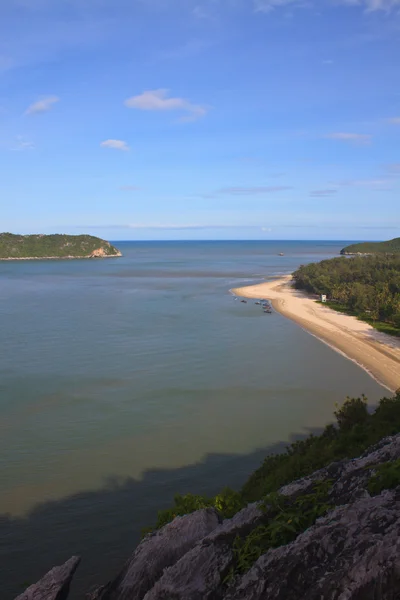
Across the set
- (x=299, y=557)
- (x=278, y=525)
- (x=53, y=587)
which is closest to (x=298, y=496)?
(x=278, y=525)

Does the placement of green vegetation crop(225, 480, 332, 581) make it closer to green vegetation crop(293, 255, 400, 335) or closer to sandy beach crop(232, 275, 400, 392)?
sandy beach crop(232, 275, 400, 392)

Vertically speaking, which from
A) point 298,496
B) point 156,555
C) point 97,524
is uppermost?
point 298,496

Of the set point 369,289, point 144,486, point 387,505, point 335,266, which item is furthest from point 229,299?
point 387,505

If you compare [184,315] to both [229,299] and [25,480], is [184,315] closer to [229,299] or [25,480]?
[229,299]

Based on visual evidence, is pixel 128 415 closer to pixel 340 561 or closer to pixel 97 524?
pixel 97 524

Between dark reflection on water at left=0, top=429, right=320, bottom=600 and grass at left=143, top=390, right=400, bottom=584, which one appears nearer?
grass at left=143, top=390, right=400, bottom=584

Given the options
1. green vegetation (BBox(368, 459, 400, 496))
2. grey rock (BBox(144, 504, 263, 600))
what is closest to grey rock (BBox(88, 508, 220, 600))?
grey rock (BBox(144, 504, 263, 600))
